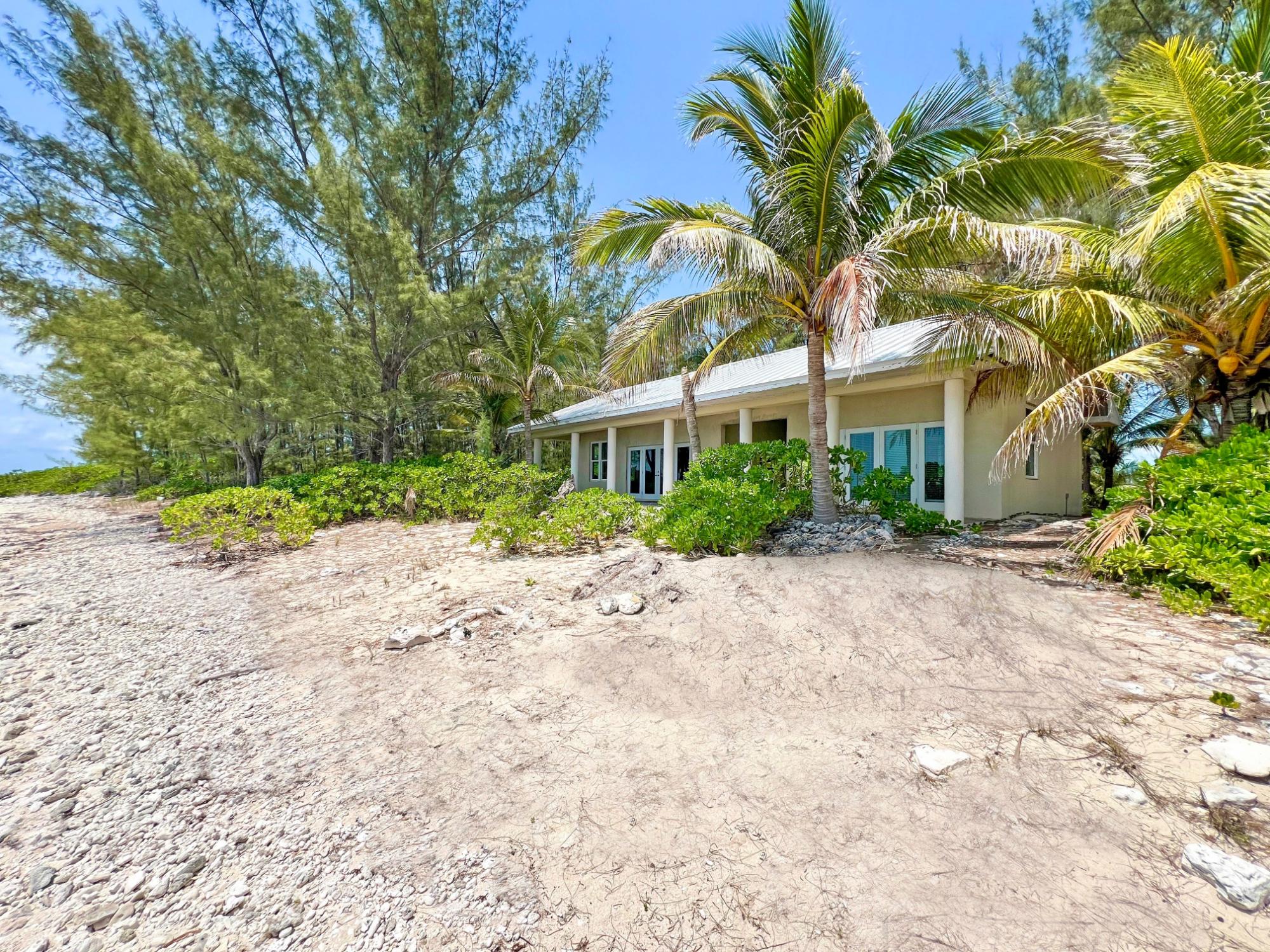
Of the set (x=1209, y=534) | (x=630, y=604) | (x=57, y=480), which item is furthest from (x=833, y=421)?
(x=57, y=480)

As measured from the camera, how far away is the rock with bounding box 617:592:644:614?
440 centimetres

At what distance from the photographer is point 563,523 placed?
7.32 metres

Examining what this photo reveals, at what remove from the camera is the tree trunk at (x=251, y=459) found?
1258 cm

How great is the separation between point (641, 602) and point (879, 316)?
215 inches

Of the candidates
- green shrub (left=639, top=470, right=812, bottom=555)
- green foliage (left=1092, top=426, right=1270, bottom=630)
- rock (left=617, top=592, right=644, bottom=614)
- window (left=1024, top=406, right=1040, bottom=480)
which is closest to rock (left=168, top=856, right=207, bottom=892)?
rock (left=617, top=592, right=644, bottom=614)

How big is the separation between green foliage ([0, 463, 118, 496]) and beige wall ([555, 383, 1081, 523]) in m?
30.6

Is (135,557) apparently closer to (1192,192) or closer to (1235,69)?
(1192,192)

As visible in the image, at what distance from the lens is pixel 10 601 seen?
5512 millimetres

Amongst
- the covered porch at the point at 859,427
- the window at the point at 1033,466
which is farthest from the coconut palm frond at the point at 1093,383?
the window at the point at 1033,466

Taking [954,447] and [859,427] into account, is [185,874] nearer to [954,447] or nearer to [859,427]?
[954,447]

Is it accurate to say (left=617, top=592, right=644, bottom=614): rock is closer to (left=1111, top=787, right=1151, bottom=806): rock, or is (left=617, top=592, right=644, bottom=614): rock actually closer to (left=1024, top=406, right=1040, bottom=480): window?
(left=1111, top=787, right=1151, bottom=806): rock

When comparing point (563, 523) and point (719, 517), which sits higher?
point (719, 517)

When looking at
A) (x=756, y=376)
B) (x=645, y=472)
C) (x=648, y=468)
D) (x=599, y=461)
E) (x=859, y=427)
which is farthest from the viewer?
(x=599, y=461)

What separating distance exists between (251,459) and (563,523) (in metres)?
10.6
